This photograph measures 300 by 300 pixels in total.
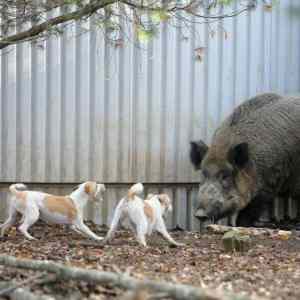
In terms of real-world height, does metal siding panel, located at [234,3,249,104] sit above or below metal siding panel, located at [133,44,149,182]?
above

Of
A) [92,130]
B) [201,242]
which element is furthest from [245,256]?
[92,130]

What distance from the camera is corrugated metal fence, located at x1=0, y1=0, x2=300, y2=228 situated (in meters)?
8.59

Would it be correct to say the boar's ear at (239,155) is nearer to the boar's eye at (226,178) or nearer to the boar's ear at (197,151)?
the boar's eye at (226,178)

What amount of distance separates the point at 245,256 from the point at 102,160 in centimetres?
325

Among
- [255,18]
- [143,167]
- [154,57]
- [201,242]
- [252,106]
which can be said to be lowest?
[201,242]

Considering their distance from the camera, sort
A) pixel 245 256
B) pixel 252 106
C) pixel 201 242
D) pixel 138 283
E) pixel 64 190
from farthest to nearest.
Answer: pixel 252 106, pixel 64 190, pixel 201 242, pixel 245 256, pixel 138 283

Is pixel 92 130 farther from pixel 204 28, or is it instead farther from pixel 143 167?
pixel 204 28

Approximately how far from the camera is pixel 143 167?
9102 millimetres

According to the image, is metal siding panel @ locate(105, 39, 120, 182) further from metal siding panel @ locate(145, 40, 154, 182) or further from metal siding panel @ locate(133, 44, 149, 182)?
metal siding panel @ locate(145, 40, 154, 182)

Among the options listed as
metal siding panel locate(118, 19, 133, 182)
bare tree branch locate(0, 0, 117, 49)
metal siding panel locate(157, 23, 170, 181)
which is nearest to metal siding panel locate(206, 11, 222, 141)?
metal siding panel locate(157, 23, 170, 181)

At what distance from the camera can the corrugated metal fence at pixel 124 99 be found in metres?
8.59

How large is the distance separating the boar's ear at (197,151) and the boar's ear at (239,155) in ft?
1.14

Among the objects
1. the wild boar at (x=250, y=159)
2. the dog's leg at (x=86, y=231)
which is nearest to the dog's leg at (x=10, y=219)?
the dog's leg at (x=86, y=231)

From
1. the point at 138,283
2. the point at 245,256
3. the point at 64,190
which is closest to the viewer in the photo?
the point at 138,283
